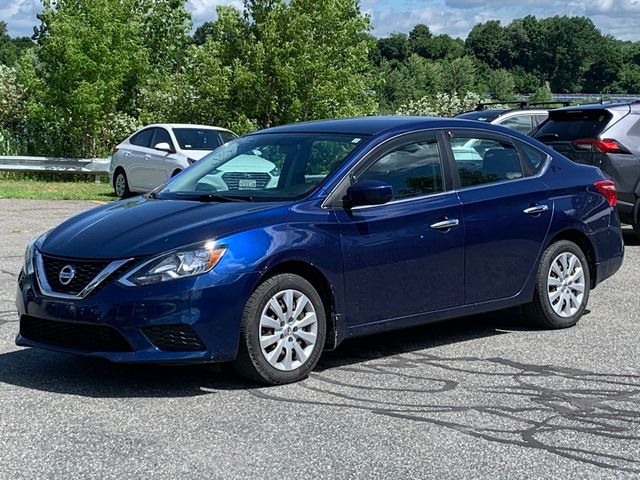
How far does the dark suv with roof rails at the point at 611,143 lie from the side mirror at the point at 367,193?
699cm

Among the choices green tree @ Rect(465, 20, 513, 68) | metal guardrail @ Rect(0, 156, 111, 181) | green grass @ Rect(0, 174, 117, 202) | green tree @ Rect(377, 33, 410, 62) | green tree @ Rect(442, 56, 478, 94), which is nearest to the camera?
green grass @ Rect(0, 174, 117, 202)

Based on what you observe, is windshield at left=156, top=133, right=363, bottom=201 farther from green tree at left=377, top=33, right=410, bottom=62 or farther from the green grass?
green tree at left=377, top=33, right=410, bottom=62

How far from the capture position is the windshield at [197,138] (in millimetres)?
20312

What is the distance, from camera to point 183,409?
19.3 feet

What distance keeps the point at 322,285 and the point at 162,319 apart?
1.11 m

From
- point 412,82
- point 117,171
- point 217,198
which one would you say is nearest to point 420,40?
point 412,82

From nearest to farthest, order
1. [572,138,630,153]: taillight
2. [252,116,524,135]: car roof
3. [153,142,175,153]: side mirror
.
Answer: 1. [252,116,524,135]: car roof
2. [572,138,630,153]: taillight
3. [153,142,175,153]: side mirror

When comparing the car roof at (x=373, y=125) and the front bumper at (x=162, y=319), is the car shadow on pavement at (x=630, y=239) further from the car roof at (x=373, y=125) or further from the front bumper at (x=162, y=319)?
the front bumper at (x=162, y=319)

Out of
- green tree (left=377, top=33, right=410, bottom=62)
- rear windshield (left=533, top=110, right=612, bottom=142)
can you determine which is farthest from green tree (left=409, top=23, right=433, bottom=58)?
rear windshield (left=533, top=110, right=612, bottom=142)

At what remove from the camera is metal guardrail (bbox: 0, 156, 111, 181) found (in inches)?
1041

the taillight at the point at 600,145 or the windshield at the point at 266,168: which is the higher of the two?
the windshield at the point at 266,168

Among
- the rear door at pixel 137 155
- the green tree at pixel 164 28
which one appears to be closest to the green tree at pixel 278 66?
the rear door at pixel 137 155

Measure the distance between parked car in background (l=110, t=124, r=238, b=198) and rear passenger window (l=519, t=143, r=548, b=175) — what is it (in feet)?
39.1

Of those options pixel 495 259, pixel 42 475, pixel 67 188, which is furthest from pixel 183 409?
pixel 67 188
